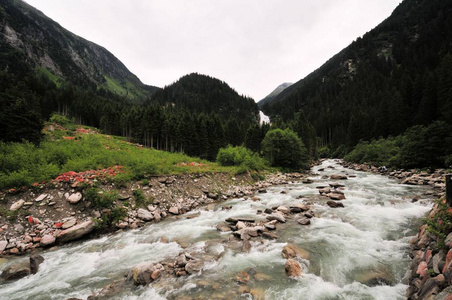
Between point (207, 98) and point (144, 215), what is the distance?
166080 millimetres

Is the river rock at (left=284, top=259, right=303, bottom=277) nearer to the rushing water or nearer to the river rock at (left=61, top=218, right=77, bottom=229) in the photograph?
the rushing water

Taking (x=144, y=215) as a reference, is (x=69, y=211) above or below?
above

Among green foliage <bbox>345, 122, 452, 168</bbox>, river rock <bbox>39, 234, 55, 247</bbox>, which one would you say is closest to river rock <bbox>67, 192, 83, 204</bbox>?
river rock <bbox>39, 234, 55, 247</bbox>

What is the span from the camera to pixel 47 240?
8.84 metres

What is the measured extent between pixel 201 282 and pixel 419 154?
3352cm

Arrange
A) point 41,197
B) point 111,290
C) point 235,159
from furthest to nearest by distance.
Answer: point 235,159 → point 41,197 → point 111,290

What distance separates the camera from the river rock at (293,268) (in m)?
6.13

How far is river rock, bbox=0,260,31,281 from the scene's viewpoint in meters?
6.61

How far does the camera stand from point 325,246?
789 cm

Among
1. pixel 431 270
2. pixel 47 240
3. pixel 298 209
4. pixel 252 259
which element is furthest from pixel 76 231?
pixel 431 270

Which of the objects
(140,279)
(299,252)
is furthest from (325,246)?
(140,279)

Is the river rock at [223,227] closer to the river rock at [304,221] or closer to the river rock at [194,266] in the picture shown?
the river rock at [194,266]

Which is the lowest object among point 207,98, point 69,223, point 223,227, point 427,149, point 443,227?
point 223,227

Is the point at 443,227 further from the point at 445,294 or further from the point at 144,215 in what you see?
the point at 144,215
